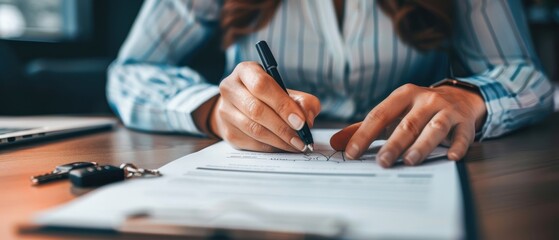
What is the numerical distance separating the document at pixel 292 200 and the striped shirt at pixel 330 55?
14.6 inches

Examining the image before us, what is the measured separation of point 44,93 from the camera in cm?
147

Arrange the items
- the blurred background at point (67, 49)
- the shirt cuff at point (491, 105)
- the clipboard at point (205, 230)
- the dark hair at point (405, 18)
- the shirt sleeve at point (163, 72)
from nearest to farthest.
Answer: the clipboard at point (205, 230) → the shirt cuff at point (491, 105) → the shirt sleeve at point (163, 72) → the dark hair at point (405, 18) → the blurred background at point (67, 49)

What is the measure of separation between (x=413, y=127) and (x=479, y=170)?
75mm

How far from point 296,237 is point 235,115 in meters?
0.33

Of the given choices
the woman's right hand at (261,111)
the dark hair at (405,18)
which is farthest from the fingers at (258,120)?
the dark hair at (405,18)

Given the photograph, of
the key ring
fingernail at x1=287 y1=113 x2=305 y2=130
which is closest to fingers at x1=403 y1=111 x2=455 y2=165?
fingernail at x1=287 y1=113 x2=305 y2=130

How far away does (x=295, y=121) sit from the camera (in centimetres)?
51

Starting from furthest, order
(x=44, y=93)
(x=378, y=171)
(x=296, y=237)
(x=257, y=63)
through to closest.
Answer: (x=44, y=93), (x=257, y=63), (x=378, y=171), (x=296, y=237)

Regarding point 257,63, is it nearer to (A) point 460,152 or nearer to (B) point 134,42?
(A) point 460,152

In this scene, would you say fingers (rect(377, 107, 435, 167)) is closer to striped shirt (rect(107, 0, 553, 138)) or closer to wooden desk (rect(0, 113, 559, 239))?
wooden desk (rect(0, 113, 559, 239))

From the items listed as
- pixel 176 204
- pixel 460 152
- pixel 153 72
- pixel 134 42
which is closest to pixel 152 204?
pixel 176 204

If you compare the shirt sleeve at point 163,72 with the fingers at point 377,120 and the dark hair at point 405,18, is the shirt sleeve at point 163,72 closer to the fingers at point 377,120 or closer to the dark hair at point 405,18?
the dark hair at point 405,18

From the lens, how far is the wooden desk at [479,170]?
1.04 ft

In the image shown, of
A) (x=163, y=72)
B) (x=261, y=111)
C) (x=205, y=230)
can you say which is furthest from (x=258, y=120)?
(x=163, y=72)
